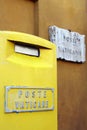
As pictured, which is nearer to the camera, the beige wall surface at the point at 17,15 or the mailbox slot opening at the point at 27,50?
the mailbox slot opening at the point at 27,50

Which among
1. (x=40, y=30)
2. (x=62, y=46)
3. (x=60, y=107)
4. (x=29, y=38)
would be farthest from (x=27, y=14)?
(x=29, y=38)

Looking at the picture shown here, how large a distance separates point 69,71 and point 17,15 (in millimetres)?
1189

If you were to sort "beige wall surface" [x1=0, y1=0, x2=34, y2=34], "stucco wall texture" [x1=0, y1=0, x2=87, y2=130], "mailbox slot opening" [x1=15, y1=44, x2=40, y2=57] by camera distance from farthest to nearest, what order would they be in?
"stucco wall texture" [x1=0, y1=0, x2=87, y2=130] < "beige wall surface" [x1=0, y1=0, x2=34, y2=34] < "mailbox slot opening" [x1=15, y1=44, x2=40, y2=57]

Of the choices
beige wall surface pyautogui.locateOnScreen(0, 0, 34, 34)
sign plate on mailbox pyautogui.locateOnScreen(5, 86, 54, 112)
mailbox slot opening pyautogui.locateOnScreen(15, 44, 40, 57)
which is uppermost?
beige wall surface pyautogui.locateOnScreen(0, 0, 34, 34)

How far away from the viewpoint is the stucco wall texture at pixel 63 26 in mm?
3773

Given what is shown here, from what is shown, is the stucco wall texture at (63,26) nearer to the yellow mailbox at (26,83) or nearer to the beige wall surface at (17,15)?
the beige wall surface at (17,15)

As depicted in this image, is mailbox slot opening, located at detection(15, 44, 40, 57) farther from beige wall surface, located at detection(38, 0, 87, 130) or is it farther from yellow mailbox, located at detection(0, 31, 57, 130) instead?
beige wall surface, located at detection(38, 0, 87, 130)

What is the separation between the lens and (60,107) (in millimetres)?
4285

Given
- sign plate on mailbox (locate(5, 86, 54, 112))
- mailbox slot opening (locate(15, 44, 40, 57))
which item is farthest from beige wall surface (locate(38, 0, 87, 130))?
sign plate on mailbox (locate(5, 86, 54, 112))

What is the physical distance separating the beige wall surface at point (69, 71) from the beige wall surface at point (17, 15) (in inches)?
5.4

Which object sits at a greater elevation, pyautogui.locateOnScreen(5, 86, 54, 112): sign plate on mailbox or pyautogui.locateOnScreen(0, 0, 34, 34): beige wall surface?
pyautogui.locateOnScreen(0, 0, 34, 34): beige wall surface

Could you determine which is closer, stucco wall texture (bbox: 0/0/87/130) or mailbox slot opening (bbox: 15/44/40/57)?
mailbox slot opening (bbox: 15/44/40/57)

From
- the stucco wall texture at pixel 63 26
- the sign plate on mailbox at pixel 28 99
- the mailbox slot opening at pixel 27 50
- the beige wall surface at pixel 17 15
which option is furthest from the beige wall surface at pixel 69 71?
the sign plate on mailbox at pixel 28 99

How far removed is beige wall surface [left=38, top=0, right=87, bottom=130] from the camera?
4220 mm
